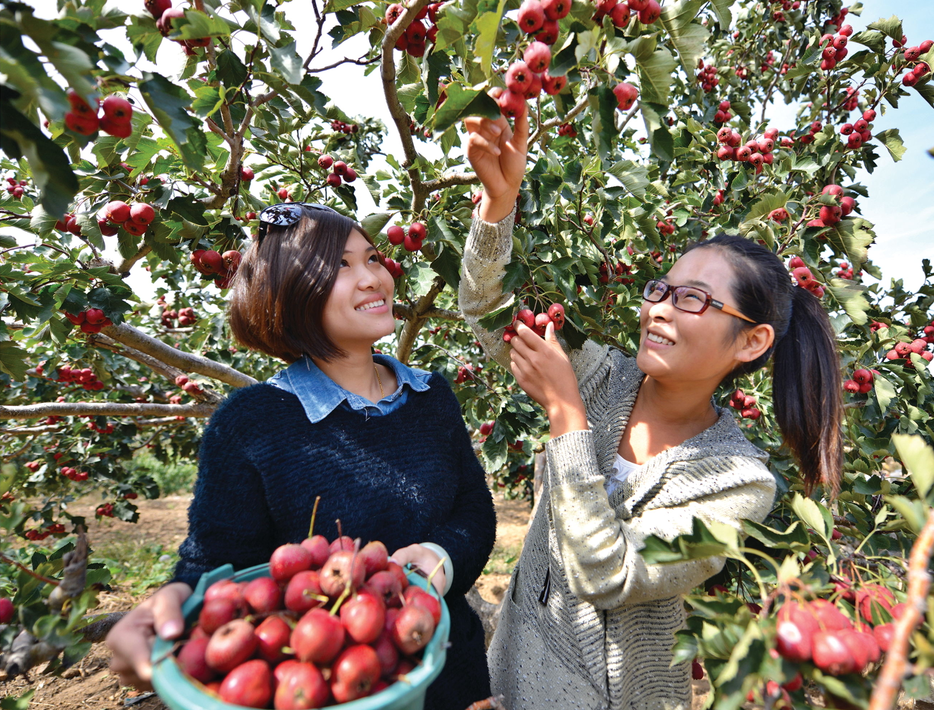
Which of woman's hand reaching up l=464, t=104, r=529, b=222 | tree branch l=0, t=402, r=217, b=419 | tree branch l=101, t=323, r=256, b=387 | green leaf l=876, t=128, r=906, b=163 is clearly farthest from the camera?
green leaf l=876, t=128, r=906, b=163

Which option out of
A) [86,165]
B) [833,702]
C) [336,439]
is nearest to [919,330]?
[833,702]

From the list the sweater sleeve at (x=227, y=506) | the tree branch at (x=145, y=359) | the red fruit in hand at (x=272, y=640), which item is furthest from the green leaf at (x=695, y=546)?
the tree branch at (x=145, y=359)

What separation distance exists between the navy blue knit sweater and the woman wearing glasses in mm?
228

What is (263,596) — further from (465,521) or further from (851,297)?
(851,297)

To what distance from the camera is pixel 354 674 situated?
0.73m

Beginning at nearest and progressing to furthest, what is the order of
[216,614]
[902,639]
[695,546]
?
[902,639], [216,614], [695,546]

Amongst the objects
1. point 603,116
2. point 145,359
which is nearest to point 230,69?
point 603,116

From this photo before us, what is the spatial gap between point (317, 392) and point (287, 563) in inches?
21.5

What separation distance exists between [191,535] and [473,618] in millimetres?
804

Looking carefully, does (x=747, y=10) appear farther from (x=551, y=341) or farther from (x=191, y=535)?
(x=191, y=535)

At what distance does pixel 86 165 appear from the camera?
6.07 feet

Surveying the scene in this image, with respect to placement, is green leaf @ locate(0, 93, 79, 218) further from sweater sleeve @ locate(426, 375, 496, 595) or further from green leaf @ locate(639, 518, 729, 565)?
green leaf @ locate(639, 518, 729, 565)

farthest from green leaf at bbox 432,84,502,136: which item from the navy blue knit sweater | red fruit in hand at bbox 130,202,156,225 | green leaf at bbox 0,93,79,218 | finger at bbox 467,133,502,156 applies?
red fruit in hand at bbox 130,202,156,225

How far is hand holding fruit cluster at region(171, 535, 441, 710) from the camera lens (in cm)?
73
